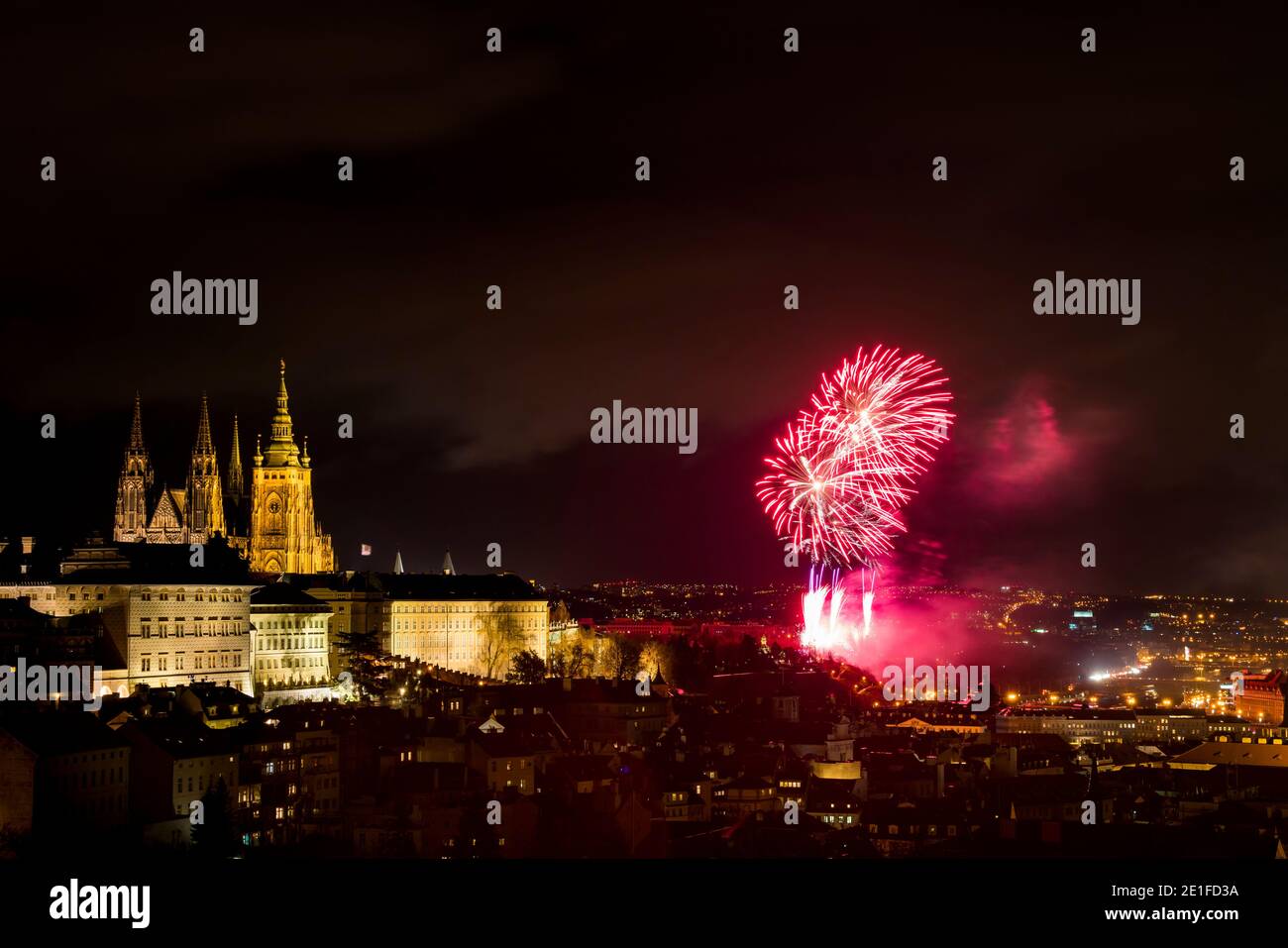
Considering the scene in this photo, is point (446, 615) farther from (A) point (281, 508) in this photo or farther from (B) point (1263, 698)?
(B) point (1263, 698)

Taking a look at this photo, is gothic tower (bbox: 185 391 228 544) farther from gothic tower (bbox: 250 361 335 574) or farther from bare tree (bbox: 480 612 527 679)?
bare tree (bbox: 480 612 527 679)

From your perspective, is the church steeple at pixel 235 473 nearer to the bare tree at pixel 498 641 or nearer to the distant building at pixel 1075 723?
the bare tree at pixel 498 641

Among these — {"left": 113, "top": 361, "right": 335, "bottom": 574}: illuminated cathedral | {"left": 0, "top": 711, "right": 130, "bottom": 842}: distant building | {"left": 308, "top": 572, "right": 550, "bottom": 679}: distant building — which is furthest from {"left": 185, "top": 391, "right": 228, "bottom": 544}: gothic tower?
{"left": 0, "top": 711, "right": 130, "bottom": 842}: distant building

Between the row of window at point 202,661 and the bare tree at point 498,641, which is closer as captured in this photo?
the row of window at point 202,661

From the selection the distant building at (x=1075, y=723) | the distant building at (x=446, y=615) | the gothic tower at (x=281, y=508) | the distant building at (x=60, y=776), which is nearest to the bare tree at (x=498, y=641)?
the distant building at (x=446, y=615)
